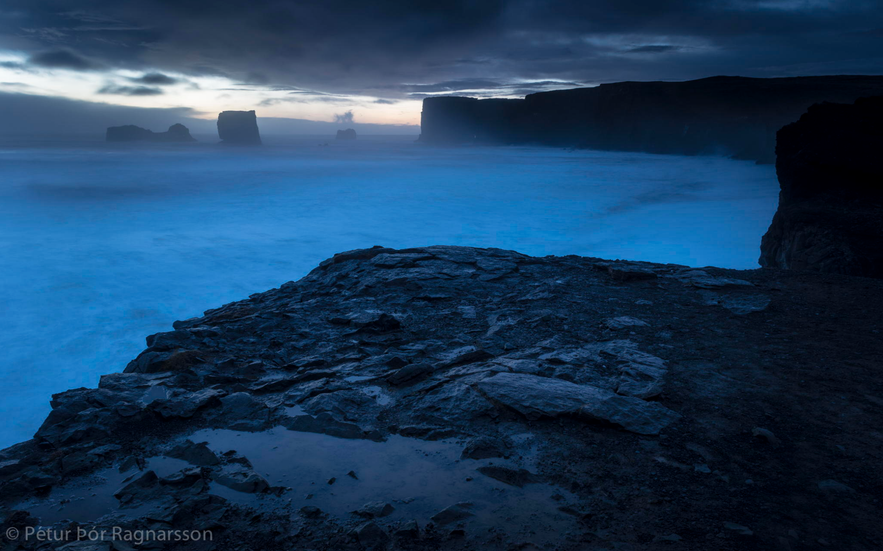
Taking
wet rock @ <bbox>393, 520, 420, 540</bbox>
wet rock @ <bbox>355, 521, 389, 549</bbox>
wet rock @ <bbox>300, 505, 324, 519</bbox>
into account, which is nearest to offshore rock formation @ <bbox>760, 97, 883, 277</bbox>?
wet rock @ <bbox>393, 520, 420, 540</bbox>

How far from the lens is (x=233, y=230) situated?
Answer: 26531 millimetres

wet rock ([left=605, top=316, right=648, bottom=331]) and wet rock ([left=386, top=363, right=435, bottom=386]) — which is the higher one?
wet rock ([left=605, top=316, right=648, bottom=331])

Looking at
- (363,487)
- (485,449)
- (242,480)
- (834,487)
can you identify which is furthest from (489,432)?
(834,487)

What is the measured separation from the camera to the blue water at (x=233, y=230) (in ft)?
47.6

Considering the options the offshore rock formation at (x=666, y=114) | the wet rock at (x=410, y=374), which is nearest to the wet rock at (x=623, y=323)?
the wet rock at (x=410, y=374)

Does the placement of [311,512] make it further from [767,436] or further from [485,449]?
[767,436]

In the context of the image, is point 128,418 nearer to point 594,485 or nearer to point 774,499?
point 594,485

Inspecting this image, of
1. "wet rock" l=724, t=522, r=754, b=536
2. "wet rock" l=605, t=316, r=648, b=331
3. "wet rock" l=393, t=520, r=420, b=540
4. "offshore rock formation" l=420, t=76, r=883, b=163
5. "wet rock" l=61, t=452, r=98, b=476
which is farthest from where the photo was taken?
"offshore rock formation" l=420, t=76, r=883, b=163

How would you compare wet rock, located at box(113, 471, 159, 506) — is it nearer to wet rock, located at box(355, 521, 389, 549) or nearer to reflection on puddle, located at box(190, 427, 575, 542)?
reflection on puddle, located at box(190, 427, 575, 542)

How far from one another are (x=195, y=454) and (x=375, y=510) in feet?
4.91

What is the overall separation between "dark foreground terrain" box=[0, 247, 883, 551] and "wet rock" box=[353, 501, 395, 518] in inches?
0.5

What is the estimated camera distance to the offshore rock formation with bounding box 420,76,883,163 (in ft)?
186

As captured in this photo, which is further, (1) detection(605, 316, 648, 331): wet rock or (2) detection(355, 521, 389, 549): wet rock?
(1) detection(605, 316, 648, 331): wet rock

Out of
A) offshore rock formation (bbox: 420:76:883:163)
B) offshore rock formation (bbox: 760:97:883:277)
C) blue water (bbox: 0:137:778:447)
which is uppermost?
offshore rock formation (bbox: 420:76:883:163)
